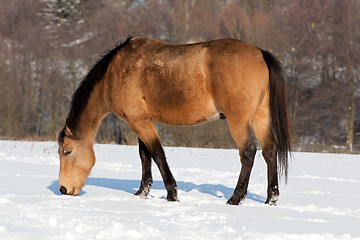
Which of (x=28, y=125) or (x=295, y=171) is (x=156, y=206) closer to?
(x=295, y=171)

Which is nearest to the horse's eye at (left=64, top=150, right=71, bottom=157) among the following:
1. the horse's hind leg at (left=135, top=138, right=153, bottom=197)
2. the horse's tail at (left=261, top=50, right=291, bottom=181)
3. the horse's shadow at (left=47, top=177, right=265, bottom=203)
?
the horse's shadow at (left=47, top=177, right=265, bottom=203)

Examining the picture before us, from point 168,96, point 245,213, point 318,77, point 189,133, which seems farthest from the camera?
point 318,77

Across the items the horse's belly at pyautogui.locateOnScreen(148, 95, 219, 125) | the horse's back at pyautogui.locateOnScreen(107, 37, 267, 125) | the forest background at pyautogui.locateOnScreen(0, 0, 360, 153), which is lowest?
the forest background at pyautogui.locateOnScreen(0, 0, 360, 153)

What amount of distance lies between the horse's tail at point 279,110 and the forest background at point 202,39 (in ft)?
63.2

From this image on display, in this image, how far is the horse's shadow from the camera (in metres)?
7.48

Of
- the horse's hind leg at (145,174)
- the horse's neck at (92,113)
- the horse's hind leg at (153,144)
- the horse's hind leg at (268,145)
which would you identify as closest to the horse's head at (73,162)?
the horse's neck at (92,113)

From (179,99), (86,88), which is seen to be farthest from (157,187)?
(179,99)

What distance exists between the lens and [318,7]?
41.0m

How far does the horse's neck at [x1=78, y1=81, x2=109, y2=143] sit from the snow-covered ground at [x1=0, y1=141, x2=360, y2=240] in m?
0.90

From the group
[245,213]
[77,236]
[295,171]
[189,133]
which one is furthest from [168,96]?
[189,133]

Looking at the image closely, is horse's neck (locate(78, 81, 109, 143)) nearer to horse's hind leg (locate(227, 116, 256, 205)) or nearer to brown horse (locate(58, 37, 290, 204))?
brown horse (locate(58, 37, 290, 204))

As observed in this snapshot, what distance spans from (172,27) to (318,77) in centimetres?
1485

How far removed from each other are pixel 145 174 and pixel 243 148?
166 cm

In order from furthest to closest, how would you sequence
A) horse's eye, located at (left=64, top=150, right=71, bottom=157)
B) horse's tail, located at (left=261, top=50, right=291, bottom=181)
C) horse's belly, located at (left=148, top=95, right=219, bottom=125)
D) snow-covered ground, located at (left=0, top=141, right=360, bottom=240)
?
horse's eye, located at (left=64, top=150, right=71, bottom=157)
horse's tail, located at (left=261, top=50, right=291, bottom=181)
horse's belly, located at (left=148, top=95, right=219, bottom=125)
snow-covered ground, located at (left=0, top=141, right=360, bottom=240)
